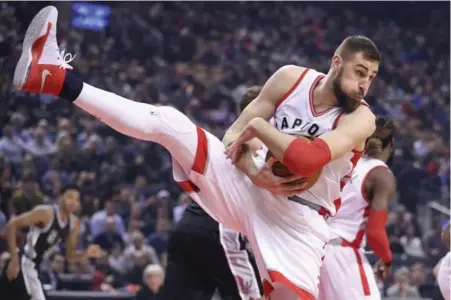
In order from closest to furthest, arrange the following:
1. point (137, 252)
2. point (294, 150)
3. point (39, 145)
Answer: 1. point (294, 150)
2. point (137, 252)
3. point (39, 145)

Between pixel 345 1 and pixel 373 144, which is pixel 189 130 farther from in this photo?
pixel 345 1

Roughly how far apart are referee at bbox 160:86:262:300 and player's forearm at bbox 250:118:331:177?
4.65 feet

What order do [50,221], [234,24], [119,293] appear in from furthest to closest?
1. [234,24]
2. [119,293]
3. [50,221]

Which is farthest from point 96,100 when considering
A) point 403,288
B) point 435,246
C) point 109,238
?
point 435,246

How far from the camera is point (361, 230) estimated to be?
18.7 ft

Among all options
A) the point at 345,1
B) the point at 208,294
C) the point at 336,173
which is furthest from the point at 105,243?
the point at 345,1

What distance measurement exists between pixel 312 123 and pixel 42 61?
1.40 metres

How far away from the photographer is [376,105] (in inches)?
698

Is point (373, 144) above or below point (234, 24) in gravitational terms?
above

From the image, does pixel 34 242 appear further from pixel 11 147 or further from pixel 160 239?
pixel 11 147

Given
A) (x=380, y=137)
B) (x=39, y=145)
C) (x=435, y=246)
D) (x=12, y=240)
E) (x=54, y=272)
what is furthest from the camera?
(x=39, y=145)

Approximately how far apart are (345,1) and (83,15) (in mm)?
6317

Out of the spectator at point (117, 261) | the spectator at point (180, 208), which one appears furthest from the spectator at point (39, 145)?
the spectator at point (117, 261)

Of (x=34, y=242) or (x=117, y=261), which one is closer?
(x=34, y=242)
